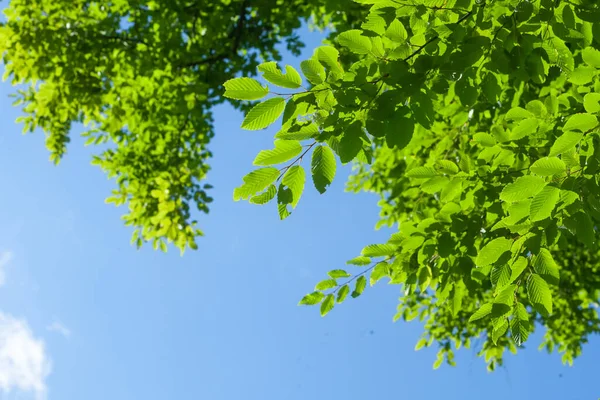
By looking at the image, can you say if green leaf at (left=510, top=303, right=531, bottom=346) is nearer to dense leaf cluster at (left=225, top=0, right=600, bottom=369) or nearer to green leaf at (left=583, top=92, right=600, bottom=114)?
dense leaf cluster at (left=225, top=0, right=600, bottom=369)

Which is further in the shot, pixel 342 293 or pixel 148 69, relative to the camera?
pixel 148 69

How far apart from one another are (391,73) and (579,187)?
0.90 m

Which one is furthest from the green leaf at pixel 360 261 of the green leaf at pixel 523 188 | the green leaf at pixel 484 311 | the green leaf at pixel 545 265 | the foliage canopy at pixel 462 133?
the green leaf at pixel 523 188

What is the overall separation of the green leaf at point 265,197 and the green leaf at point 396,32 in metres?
0.78

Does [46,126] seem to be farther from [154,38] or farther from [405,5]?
[405,5]

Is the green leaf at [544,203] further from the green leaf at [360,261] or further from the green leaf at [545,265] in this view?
the green leaf at [360,261]

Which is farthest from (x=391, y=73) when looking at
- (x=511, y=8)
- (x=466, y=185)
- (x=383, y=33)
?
(x=466, y=185)

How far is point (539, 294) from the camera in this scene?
7.46 ft

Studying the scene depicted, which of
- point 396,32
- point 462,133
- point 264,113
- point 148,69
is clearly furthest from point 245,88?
point 148,69

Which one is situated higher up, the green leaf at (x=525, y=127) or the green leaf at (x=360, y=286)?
the green leaf at (x=525, y=127)

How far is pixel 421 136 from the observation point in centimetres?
550

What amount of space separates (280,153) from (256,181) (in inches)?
6.1

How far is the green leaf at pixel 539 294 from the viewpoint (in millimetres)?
2254

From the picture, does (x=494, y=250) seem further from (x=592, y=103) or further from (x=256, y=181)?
(x=256, y=181)
